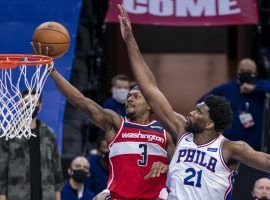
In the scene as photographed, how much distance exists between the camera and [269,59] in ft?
39.4

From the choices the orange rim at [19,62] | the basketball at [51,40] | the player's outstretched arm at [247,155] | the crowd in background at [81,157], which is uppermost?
the basketball at [51,40]

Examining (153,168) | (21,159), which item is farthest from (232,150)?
(21,159)

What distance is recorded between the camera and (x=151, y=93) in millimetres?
7051

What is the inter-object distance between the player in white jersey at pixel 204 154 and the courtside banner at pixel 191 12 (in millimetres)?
3327

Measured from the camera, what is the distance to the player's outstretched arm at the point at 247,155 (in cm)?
662

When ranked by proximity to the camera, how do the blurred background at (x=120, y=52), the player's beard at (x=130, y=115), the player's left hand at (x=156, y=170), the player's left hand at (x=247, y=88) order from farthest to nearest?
the blurred background at (x=120, y=52) → the player's left hand at (x=247, y=88) → the player's beard at (x=130, y=115) → the player's left hand at (x=156, y=170)

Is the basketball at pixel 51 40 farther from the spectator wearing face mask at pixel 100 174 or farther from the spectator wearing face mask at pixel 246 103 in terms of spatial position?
the spectator wearing face mask at pixel 246 103

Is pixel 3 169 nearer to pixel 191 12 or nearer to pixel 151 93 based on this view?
pixel 151 93

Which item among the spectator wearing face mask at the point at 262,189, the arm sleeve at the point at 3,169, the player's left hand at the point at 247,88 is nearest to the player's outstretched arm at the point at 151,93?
the arm sleeve at the point at 3,169

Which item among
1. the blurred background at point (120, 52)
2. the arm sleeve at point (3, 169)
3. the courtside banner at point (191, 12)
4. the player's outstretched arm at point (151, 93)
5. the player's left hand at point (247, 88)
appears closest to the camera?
the player's outstretched arm at point (151, 93)

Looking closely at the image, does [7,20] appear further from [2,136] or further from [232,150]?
[232,150]

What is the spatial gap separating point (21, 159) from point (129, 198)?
1.03 metres

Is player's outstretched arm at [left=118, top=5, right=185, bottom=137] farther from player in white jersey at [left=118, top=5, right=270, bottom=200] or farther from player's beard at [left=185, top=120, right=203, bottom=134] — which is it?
player's beard at [left=185, top=120, right=203, bottom=134]

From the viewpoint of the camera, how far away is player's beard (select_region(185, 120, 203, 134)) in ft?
22.3
